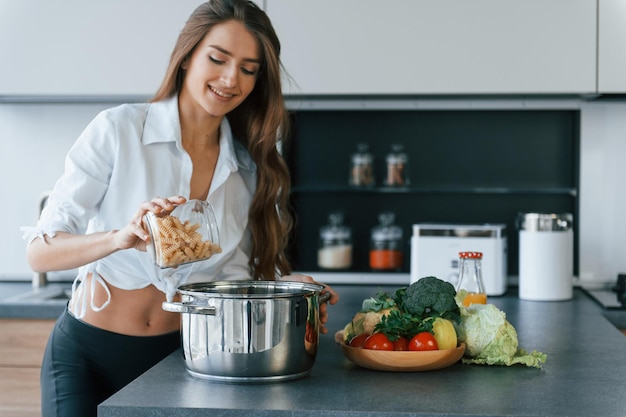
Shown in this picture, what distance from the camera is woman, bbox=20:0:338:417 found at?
1.83m

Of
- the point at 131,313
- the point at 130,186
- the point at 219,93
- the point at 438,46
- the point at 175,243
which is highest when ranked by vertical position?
the point at 438,46

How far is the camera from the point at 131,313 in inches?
76.0

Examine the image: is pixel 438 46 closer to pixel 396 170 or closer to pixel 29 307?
pixel 396 170

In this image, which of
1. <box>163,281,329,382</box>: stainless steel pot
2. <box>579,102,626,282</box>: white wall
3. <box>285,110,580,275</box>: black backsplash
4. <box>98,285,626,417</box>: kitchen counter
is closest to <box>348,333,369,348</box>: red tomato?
<box>98,285,626,417</box>: kitchen counter

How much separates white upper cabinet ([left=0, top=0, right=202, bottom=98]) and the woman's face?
101 cm

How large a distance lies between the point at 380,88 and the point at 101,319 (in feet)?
4.49

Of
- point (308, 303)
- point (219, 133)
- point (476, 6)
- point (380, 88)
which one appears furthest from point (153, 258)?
point (476, 6)

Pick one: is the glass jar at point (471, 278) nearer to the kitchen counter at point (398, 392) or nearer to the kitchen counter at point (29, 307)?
the kitchen counter at point (398, 392)

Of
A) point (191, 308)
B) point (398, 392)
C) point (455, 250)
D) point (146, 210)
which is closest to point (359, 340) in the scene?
point (398, 392)

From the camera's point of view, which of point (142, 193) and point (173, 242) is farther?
point (142, 193)

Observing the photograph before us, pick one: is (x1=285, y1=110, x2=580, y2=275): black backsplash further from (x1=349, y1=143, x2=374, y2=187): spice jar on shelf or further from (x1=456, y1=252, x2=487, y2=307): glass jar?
(x1=456, y1=252, x2=487, y2=307): glass jar

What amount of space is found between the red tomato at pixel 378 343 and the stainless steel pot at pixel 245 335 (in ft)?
0.42

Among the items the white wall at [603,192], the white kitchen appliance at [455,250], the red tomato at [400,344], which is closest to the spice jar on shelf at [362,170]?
the white kitchen appliance at [455,250]

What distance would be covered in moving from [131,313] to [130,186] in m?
0.28
